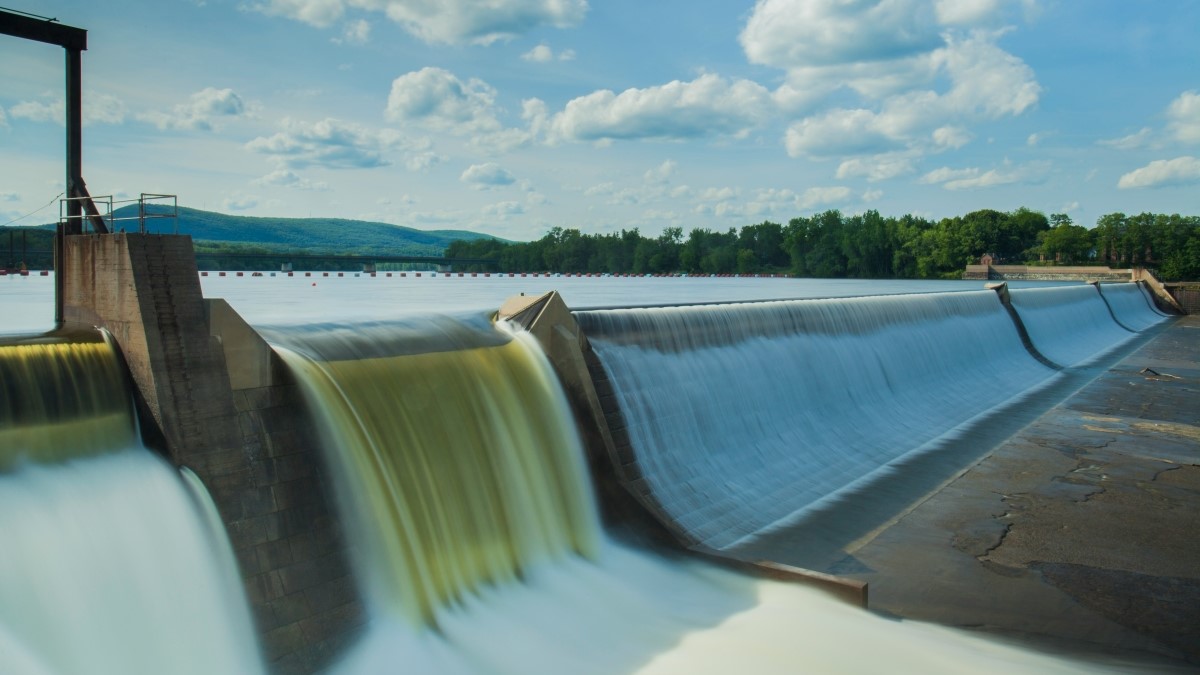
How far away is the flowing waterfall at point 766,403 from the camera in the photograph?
15891mm

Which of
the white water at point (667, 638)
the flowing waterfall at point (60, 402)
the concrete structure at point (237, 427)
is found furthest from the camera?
the white water at point (667, 638)

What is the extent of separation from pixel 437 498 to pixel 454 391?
1.91 m

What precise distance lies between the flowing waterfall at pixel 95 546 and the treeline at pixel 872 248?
112 meters

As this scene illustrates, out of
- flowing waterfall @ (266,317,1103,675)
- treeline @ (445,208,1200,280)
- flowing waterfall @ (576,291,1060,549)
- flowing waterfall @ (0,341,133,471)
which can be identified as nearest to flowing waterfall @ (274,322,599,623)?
flowing waterfall @ (266,317,1103,675)

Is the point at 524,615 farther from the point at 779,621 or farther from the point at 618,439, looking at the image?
the point at 618,439

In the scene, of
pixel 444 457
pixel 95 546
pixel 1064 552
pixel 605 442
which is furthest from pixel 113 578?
pixel 1064 552

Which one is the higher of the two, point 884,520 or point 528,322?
point 528,322

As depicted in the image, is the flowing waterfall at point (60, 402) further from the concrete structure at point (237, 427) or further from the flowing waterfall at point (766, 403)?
the flowing waterfall at point (766, 403)

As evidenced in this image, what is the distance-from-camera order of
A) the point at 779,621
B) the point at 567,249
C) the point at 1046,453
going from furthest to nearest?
the point at 567,249 < the point at 1046,453 < the point at 779,621

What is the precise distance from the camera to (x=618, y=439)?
15125mm

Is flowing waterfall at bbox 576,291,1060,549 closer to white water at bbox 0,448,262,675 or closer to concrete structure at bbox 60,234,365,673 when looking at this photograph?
concrete structure at bbox 60,234,365,673

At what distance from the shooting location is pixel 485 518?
1182cm

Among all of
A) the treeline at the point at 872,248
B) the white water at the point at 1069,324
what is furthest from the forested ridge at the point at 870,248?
the white water at the point at 1069,324

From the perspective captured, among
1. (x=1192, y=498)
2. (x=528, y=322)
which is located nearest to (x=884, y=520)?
(x=1192, y=498)
